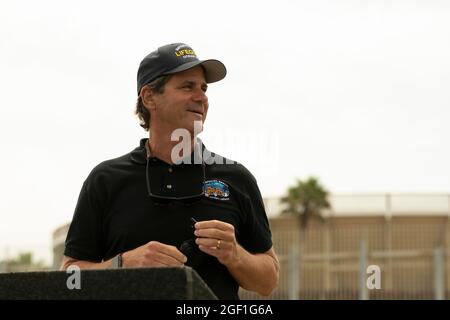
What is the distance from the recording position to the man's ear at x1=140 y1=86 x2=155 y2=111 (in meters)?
4.13

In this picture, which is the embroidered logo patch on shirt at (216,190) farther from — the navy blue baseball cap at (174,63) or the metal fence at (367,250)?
the metal fence at (367,250)

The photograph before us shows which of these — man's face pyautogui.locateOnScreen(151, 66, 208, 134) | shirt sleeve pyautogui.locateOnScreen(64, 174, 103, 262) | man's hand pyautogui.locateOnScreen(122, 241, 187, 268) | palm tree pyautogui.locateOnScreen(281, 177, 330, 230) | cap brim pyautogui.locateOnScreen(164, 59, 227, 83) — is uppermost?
palm tree pyautogui.locateOnScreen(281, 177, 330, 230)

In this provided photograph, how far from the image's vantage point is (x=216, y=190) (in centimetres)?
389

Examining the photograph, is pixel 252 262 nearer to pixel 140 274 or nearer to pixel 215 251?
pixel 215 251

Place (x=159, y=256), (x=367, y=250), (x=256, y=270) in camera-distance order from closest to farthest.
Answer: (x=159, y=256), (x=256, y=270), (x=367, y=250)

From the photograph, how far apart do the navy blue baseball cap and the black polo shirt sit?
1.01 feet

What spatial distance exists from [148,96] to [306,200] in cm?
5036

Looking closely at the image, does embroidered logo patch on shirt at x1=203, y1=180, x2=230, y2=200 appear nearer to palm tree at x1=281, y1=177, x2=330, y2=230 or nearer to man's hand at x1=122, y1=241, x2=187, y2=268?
man's hand at x1=122, y1=241, x2=187, y2=268

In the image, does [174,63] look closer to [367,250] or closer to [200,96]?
[200,96]

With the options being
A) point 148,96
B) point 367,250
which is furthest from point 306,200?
point 148,96

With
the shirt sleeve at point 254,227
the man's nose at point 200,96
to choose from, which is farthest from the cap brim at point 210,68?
the shirt sleeve at point 254,227

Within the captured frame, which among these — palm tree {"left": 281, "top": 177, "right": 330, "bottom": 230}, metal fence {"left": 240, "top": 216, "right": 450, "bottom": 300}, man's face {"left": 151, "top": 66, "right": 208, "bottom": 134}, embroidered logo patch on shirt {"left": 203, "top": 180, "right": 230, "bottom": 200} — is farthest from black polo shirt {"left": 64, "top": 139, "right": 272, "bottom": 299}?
palm tree {"left": 281, "top": 177, "right": 330, "bottom": 230}

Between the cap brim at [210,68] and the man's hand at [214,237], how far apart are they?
0.78 meters
